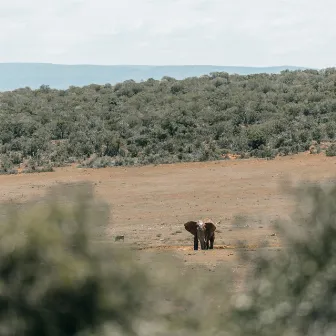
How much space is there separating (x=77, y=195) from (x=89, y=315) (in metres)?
0.80

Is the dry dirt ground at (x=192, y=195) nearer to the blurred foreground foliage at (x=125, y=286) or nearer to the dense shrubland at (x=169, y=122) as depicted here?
the dense shrubland at (x=169, y=122)

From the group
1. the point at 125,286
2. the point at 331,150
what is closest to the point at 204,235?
the point at 125,286

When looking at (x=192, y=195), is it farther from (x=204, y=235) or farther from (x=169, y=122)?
(x=169, y=122)

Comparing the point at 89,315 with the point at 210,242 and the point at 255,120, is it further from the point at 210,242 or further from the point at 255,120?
the point at 255,120

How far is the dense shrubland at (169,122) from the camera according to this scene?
37.7m

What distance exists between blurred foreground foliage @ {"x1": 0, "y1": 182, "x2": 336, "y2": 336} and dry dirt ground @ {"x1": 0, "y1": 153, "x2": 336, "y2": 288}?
879 centimetres

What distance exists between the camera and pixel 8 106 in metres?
53.8

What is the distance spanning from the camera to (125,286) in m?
4.97

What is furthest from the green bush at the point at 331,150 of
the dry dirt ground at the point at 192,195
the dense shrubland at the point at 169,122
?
the dry dirt ground at the point at 192,195

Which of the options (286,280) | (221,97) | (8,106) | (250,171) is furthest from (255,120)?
(286,280)

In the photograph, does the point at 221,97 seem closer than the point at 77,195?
No

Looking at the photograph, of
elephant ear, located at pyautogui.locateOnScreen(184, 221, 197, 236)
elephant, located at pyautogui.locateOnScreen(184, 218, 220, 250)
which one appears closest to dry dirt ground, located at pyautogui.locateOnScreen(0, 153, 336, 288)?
elephant, located at pyautogui.locateOnScreen(184, 218, 220, 250)

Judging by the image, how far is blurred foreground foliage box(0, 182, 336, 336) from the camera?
467 centimetres

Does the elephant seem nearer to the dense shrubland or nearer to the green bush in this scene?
the green bush
